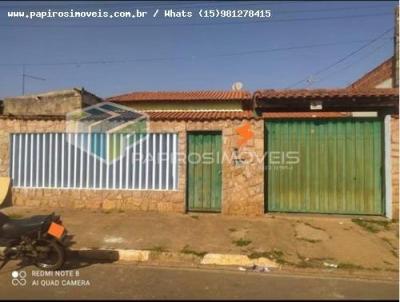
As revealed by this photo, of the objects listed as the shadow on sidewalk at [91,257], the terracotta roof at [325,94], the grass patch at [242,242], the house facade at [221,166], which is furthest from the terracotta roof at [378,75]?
the shadow on sidewalk at [91,257]

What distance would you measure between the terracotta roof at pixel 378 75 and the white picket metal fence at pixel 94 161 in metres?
13.9

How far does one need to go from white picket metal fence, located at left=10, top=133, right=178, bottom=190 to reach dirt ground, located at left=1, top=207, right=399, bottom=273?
77 cm

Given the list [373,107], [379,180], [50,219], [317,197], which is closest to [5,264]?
[50,219]

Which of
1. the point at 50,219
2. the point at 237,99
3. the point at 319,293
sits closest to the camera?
the point at 319,293

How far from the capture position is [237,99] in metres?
16.7

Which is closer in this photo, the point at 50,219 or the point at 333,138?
the point at 50,219

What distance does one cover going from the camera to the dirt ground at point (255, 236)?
6102 millimetres

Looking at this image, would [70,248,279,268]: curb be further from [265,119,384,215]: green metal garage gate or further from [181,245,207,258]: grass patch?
[265,119,384,215]: green metal garage gate

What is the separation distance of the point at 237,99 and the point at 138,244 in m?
11.2

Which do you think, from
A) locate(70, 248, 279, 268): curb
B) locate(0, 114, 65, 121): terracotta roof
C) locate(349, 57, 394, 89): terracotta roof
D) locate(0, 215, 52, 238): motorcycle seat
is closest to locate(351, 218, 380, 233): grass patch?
locate(70, 248, 279, 268): curb

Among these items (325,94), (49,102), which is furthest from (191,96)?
(325,94)

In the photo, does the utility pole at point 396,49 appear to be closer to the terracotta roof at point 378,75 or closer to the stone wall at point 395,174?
the terracotta roof at point 378,75

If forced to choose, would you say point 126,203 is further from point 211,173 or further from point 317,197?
point 317,197

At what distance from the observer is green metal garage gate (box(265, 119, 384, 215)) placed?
340 inches
